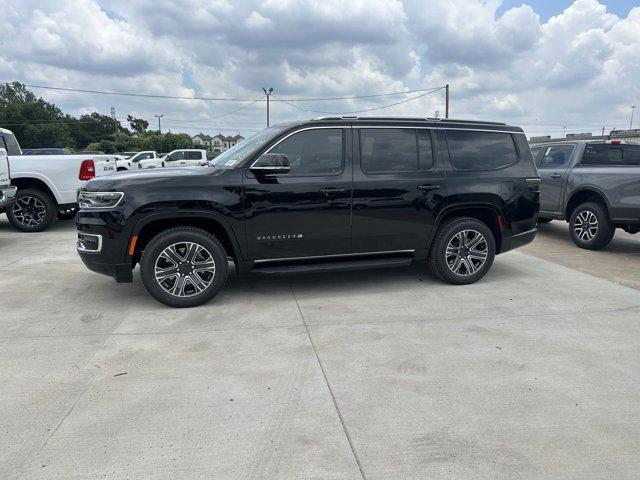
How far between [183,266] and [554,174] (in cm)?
704

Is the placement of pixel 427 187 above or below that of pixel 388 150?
below

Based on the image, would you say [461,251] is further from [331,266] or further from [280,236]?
[280,236]

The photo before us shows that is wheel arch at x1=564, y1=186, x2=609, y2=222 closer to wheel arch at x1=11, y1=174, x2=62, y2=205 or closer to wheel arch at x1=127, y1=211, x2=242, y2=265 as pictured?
wheel arch at x1=127, y1=211, x2=242, y2=265

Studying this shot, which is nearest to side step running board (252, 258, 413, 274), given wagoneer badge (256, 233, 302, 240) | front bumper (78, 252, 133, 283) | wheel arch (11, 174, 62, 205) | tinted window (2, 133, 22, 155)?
wagoneer badge (256, 233, 302, 240)

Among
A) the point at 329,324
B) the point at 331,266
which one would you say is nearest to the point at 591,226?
the point at 331,266

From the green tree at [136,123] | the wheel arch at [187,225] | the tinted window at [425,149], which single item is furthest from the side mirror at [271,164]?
the green tree at [136,123]

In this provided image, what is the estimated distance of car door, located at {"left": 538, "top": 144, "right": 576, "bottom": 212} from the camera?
853 cm

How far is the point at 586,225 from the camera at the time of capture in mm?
8023

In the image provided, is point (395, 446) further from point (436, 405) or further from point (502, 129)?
point (502, 129)

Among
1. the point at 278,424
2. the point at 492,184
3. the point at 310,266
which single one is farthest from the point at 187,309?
the point at 492,184

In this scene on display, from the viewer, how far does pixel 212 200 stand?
4609 millimetres

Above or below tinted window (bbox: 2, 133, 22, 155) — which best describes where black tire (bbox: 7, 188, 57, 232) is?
below

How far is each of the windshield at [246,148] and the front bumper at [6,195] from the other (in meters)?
4.65

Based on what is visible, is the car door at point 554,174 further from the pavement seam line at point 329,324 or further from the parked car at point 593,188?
the pavement seam line at point 329,324
